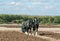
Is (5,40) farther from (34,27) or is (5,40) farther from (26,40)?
(34,27)

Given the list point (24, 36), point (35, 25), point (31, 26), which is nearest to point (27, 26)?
point (31, 26)

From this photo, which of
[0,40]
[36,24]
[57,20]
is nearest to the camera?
[0,40]

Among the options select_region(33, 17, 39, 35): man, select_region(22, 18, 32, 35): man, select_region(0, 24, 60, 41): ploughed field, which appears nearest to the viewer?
select_region(0, 24, 60, 41): ploughed field

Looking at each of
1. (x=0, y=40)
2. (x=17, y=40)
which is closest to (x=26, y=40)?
(x=17, y=40)

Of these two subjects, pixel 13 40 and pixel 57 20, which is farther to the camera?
pixel 57 20

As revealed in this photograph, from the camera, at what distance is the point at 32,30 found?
28.2 meters

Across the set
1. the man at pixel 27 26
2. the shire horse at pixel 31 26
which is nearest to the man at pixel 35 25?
the shire horse at pixel 31 26


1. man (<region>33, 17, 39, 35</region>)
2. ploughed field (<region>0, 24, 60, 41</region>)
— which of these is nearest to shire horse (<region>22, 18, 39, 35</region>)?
man (<region>33, 17, 39, 35</region>)

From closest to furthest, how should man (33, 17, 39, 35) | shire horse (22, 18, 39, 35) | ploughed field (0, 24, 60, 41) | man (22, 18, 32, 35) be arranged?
ploughed field (0, 24, 60, 41) < man (33, 17, 39, 35) < shire horse (22, 18, 39, 35) < man (22, 18, 32, 35)

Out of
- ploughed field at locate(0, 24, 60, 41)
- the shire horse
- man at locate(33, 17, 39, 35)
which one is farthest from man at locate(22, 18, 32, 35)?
ploughed field at locate(0, 24, 60, 41)

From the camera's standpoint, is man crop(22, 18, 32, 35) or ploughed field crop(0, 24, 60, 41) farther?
man crop(22, 18, 32, 35)

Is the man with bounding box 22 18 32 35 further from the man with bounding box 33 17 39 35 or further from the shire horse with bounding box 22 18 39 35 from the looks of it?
the man with bounding box 33 17 39 35

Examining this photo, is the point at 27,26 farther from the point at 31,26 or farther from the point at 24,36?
the point at 24,36

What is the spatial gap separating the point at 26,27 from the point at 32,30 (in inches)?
27.1
